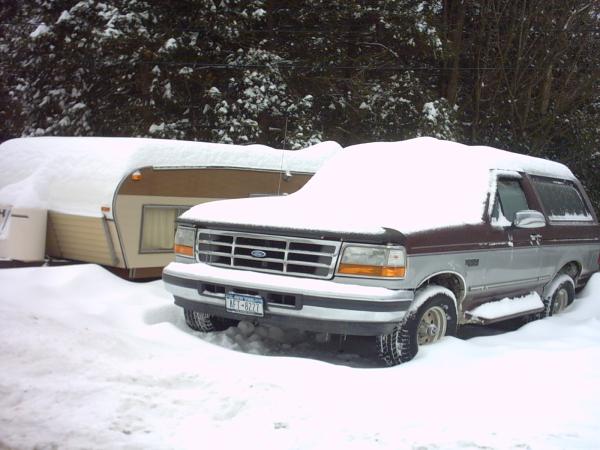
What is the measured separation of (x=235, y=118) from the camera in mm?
17750

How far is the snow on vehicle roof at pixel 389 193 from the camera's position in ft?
18.1

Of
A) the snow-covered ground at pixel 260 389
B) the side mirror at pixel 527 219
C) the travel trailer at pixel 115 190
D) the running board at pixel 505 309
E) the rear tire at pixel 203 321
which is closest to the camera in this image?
the snow-covered ground at pixel 260 389

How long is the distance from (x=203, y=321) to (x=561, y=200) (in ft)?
14.4

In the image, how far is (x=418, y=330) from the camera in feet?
18.4

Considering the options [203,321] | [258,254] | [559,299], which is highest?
[258,254]

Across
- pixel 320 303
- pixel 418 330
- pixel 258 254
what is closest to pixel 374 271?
pixel 320 303

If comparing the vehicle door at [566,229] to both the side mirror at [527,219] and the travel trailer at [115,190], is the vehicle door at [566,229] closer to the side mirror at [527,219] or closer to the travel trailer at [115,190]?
the side mirror at [527,219]

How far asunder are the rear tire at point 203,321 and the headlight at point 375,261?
1.56 meters

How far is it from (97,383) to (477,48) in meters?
17.8

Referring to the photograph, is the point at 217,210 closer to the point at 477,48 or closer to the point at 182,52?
the point at 182,52

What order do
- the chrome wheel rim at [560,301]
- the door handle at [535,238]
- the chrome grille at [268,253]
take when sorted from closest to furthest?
the chrome grille at [268,253] → the door handle at [535,238] → the chrome wheel rim at [560,301]

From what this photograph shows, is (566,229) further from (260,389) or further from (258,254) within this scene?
(260,389)

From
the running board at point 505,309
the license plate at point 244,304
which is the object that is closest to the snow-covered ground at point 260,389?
the running board at point 505,309

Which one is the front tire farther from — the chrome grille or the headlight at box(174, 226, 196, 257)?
the headlight at box(174, 226, 196, 257)
